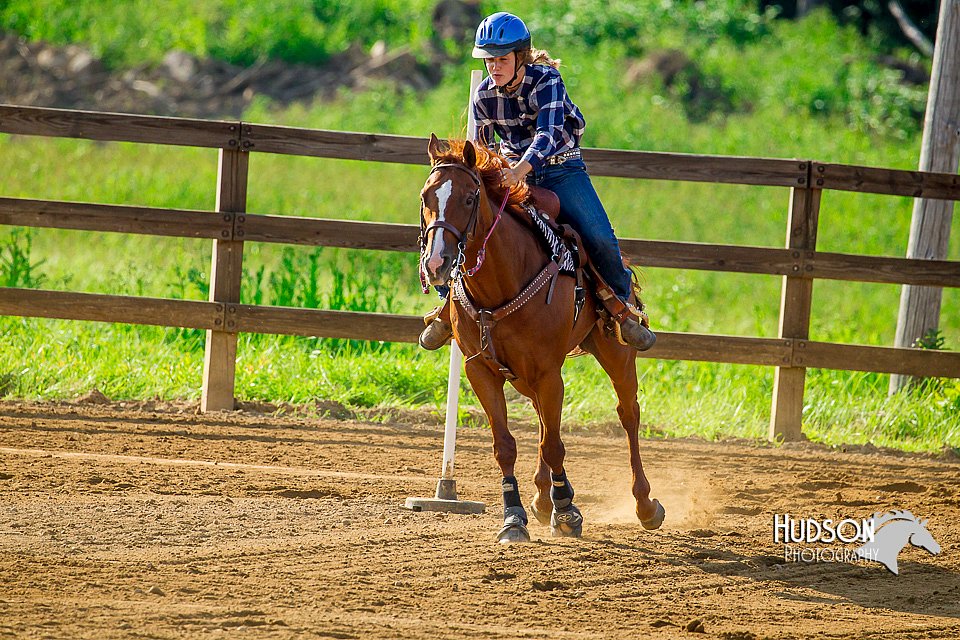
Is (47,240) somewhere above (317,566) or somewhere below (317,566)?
above

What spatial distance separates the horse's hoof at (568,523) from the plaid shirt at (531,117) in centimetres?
180

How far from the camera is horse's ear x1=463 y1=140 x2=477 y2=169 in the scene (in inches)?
200

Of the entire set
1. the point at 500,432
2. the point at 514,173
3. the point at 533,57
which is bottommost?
the point at 500,432

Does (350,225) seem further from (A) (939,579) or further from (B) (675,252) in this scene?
(A) (939,579)

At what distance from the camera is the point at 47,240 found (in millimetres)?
14445

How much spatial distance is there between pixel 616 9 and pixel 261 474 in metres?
19.0

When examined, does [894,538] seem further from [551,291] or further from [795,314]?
[795,314]

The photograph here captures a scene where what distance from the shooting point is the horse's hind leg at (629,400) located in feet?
19.4

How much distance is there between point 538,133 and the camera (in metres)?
5.52

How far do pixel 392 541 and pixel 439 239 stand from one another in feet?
5.12

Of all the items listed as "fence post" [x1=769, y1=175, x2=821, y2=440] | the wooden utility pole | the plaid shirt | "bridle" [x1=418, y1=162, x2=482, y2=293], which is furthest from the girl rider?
the wooden utility pole

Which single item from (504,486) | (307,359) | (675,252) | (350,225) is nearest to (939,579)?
(504,486)

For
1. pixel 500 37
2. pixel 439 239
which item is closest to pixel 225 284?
pixel 500 37

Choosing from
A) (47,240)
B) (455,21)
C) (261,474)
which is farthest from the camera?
(455,21)
